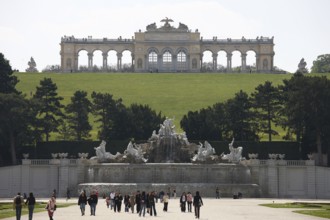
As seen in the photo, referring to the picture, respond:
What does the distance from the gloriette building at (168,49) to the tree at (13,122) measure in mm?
73638

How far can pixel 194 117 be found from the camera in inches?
3693

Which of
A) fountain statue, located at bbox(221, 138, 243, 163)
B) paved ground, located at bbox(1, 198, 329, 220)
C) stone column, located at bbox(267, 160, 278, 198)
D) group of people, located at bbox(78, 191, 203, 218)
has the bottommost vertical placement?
paved ground, located at bbox(1, 198, 329, 220)

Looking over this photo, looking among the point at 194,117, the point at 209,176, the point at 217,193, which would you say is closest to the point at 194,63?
the point at 194,117

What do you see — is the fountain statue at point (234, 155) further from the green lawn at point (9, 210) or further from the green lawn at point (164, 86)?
the green lawn at point (9, 210)

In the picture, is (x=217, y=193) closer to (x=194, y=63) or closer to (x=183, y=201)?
(x=183, y=201)

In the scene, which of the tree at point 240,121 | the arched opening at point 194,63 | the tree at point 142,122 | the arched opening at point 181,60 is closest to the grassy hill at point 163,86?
the tree at point 142,122

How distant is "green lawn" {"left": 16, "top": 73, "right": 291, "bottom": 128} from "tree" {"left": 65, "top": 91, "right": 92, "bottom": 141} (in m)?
13.4

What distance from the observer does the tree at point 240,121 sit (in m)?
89.8

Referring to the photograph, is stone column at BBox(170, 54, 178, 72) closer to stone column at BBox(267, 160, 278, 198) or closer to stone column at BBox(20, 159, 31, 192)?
stone column at BBox(20, 159, 31, 192)

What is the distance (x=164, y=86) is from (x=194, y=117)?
1362 inches

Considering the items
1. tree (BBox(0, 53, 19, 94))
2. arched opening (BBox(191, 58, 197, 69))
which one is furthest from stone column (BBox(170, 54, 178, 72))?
tree (BBox(0, 53, 19, 94))

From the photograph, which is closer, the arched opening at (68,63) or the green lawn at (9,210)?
the green lawn at (9,210)

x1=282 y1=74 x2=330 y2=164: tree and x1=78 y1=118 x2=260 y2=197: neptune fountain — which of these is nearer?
x1=78 y1=118 x2=260 y2=197: neptune fountain

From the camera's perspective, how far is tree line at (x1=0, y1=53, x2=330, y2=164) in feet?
271
